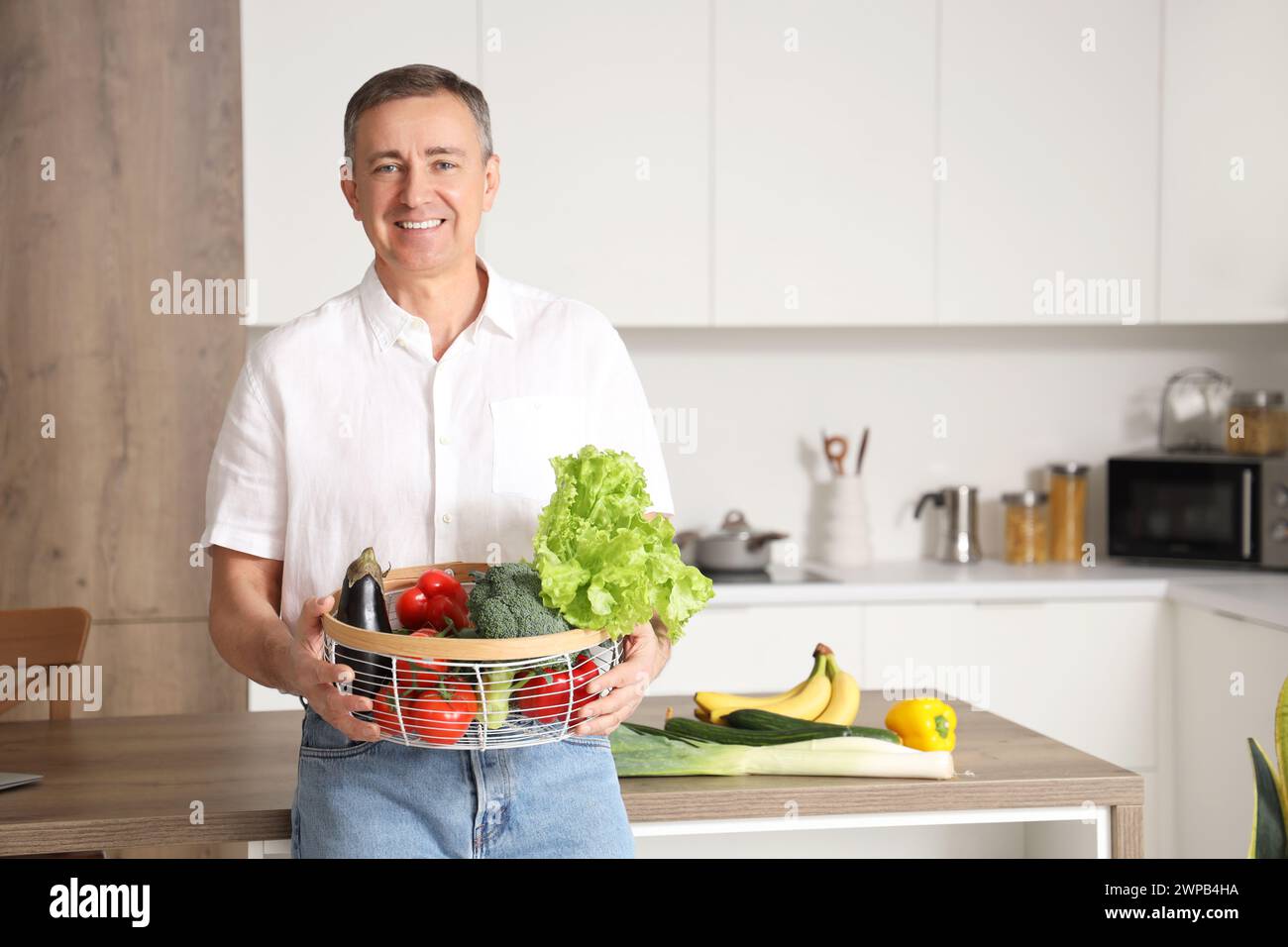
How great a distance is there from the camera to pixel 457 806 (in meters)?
1.26

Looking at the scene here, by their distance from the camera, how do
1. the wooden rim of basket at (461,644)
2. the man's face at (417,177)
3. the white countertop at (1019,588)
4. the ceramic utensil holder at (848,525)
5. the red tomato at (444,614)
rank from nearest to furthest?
the wooden rim of basket at (461,644)
the red tomato at (444,614)
the man's face at (417,177)
the white countertop at (1019,588)
the ceramic utensil holder at (848,525)

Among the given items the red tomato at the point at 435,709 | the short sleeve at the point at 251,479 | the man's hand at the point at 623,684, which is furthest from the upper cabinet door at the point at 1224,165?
the red tomato at the point at 435,709

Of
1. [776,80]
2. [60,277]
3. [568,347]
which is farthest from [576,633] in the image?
[60,277]

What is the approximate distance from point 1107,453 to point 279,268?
2382 mm

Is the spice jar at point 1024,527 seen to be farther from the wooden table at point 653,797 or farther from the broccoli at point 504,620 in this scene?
the broccoli at point 504,620

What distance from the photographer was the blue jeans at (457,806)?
4.12 ft

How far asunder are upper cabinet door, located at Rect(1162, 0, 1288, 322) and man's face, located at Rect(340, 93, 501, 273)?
2531mm

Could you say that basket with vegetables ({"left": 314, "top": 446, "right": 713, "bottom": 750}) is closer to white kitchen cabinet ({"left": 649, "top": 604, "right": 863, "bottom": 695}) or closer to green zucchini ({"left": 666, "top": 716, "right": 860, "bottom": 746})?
green zucchini ({"left": 666, "top": 716, "right": 860, "bottom": 746})

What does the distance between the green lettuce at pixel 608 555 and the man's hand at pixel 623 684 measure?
3 cm

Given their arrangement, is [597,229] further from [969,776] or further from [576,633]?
[576,633]

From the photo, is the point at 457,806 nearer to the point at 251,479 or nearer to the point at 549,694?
the point at 549,694

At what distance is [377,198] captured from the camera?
1354 millimetres

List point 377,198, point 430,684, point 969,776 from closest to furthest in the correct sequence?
point 430,684, point 377,198, point 969,776

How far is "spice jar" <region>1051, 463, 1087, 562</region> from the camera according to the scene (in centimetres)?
357
